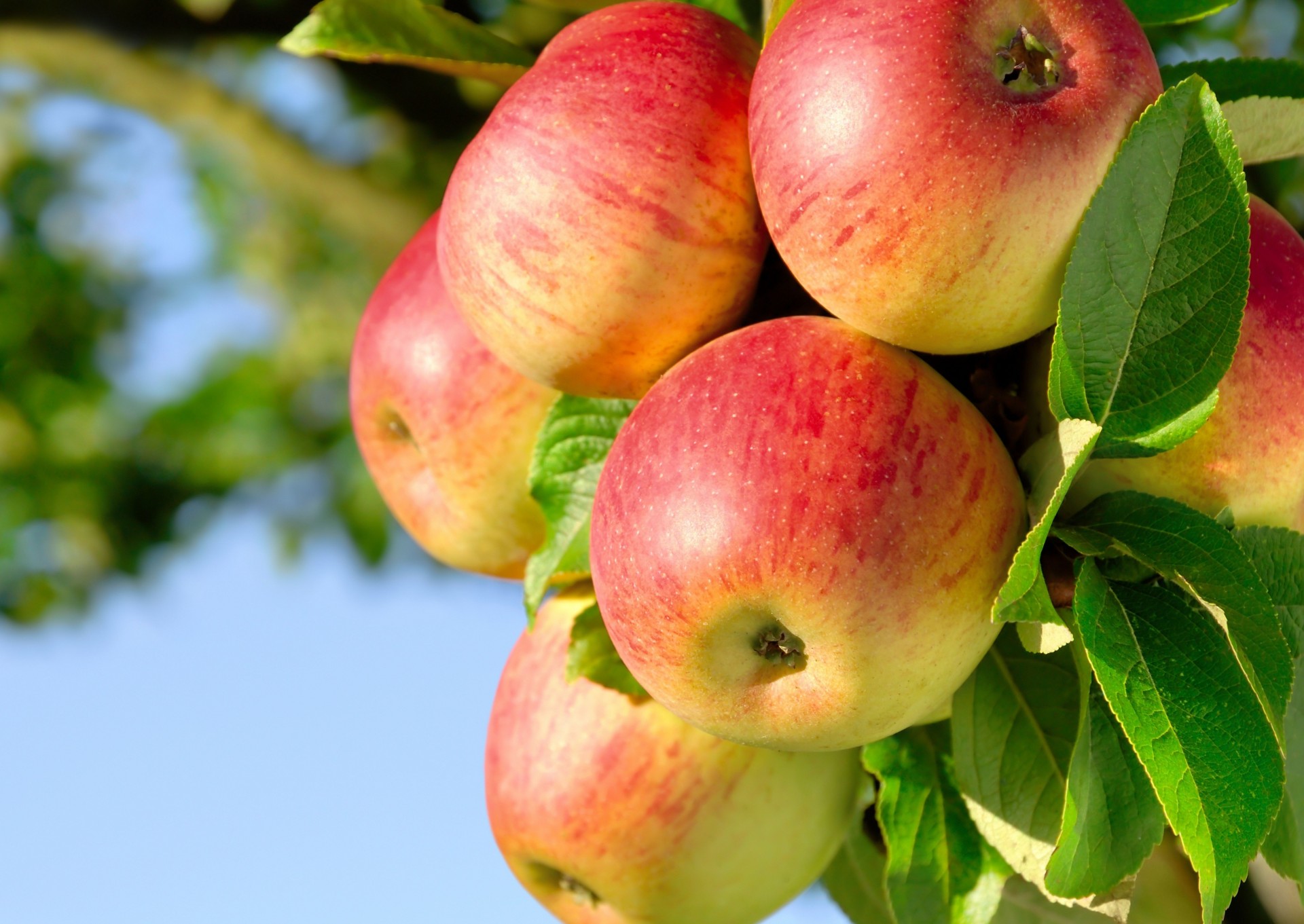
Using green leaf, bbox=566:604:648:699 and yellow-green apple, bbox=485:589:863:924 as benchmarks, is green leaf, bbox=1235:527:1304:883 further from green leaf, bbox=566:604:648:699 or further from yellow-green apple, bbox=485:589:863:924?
green leaf, bbox=566:604:648:699

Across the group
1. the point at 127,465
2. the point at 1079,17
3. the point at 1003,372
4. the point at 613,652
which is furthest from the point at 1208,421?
the point at 127,465

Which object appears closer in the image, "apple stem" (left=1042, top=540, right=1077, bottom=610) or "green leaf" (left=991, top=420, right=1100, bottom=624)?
"green leaf" (left=991, top=420, right=1100, bottom=624)

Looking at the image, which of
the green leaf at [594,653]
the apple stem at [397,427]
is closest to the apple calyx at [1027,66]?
the green leaf at [594,653]

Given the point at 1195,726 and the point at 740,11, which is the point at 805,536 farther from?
the point at 740,11

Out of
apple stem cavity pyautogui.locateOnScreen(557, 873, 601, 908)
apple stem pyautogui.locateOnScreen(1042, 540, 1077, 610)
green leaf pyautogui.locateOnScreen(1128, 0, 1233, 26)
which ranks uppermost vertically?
green leaf pyautogui.locateOnScreen(1128, 0, 1233, 26)

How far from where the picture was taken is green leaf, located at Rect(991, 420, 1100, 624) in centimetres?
80

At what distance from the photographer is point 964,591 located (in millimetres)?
869

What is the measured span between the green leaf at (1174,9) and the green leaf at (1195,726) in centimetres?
49

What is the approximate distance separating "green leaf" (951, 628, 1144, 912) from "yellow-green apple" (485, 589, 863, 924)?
21 centimetres

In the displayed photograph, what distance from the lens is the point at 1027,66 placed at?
0.86 m

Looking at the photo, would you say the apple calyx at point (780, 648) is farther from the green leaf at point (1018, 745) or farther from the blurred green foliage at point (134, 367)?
the blurred green foliage at point (134, 367)

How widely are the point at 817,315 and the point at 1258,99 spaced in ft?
1.16

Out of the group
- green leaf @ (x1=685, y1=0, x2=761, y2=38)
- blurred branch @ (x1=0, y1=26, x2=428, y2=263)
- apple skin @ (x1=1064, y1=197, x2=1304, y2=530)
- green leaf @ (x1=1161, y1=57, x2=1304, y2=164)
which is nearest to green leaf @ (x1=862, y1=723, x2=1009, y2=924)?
apple skin @ (x1=1064, y1=197, x2=1304, y2=530)

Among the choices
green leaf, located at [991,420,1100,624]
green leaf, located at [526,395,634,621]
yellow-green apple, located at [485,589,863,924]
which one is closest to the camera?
green leaf, located at [991,420,1100,624]
